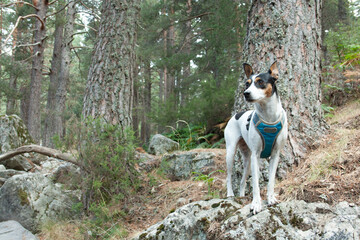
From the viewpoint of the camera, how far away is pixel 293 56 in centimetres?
417

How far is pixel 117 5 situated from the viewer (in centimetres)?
612

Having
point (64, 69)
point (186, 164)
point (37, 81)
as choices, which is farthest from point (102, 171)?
point (64, 69)

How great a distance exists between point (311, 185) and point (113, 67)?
14.6 feet

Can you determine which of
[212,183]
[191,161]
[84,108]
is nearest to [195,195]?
[212,183]

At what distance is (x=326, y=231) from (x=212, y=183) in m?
2.43

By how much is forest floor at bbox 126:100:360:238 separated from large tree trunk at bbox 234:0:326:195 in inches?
13.3

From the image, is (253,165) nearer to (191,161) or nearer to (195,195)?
(195,195)

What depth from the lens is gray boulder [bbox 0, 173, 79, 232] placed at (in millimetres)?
4965

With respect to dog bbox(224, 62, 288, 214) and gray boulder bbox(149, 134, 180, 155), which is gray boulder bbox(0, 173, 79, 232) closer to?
gray boulder bbox(149, 134, 180, 155)

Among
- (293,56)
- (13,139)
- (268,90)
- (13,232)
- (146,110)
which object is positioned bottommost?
(13,232)

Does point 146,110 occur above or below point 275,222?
above

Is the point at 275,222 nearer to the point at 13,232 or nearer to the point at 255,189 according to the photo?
the point at 255,189

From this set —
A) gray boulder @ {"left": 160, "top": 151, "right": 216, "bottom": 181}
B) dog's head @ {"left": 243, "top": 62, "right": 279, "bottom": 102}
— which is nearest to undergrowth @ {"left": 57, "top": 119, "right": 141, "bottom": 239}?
gray boulder @ {"left": 160, "top": 151, "right": 216, "bottom": 181}

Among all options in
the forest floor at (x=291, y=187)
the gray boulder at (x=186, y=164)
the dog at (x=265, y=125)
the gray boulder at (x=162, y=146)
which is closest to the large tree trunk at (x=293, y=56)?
the forest floor at (x=291, y=187)
